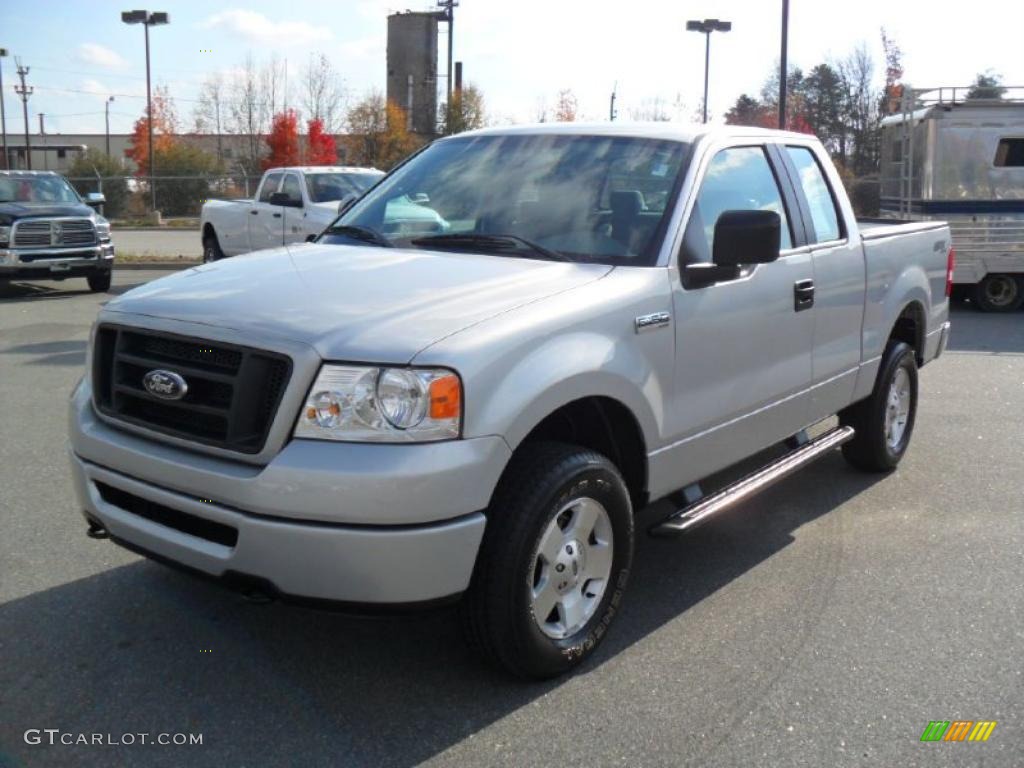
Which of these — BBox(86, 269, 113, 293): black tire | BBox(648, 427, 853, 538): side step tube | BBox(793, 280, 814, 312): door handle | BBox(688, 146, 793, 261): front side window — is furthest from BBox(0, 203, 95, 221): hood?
BBox(793, 280, 814, 312): door handle

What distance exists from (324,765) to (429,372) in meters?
1.19

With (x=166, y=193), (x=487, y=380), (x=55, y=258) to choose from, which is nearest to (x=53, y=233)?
(x=55, y=258)

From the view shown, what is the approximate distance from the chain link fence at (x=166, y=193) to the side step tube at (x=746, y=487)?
111ft

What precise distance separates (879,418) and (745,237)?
2.54m

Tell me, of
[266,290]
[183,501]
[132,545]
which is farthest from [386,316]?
[132,545]

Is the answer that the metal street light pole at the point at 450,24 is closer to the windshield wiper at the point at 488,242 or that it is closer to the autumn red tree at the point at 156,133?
the autumn red tree at the point at 156,133

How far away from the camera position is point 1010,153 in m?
14.7

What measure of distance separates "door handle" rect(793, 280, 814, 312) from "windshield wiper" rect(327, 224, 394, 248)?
1835 mm

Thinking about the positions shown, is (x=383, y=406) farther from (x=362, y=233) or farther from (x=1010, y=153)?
(x=1010, y=153)

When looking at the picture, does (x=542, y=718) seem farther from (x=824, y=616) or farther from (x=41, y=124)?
(x=41, y=124)

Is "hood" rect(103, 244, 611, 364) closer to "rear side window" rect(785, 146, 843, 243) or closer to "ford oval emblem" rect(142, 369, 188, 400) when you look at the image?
"ford oval emblem" rect(142, 369, 188, 400)

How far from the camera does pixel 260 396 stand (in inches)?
129

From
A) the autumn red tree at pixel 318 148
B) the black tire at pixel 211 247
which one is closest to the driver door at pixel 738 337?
the black tire at pixel 211 247

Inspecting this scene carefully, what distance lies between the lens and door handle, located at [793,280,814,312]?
487 cm
